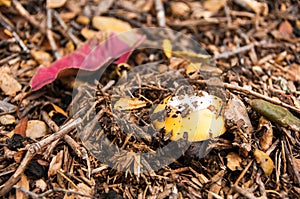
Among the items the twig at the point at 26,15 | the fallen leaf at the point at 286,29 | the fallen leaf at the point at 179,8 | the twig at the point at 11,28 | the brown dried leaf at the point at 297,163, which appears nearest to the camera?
the brown dried leaf at the point at 297,163

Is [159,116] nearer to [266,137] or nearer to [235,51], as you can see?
[266,137]

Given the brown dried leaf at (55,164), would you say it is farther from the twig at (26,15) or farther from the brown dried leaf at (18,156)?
the twig at (26,15)

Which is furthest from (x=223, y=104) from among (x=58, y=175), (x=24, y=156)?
(x=24, y=156)

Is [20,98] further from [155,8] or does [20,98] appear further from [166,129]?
[155,8]

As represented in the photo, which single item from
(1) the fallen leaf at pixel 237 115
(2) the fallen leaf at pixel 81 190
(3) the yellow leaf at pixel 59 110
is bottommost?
(2) the fallen leaf at pixel 81 190

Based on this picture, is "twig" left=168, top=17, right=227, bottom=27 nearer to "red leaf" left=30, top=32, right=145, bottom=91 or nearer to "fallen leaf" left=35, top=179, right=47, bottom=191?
"red leaf" left=30, top=32, right=145, bottom=91

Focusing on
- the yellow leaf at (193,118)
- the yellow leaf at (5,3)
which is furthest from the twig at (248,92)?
the yellow leaf at (5,3)
